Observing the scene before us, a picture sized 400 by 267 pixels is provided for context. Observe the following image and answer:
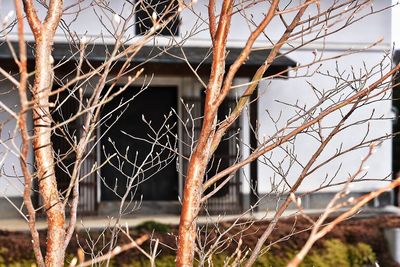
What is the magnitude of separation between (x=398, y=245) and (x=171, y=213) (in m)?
4.64

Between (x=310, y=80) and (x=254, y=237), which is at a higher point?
(x=310, y=80)

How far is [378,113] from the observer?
15461 mm

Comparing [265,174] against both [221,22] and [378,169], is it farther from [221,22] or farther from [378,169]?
[221,22]

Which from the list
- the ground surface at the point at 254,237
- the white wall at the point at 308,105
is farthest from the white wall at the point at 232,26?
the ground surface at the point at 254,237

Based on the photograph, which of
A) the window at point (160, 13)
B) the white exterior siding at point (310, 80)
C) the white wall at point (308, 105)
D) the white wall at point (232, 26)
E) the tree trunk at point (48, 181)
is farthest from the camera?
the white wall at point (308, 105)

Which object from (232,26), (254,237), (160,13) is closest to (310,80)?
(232,26)

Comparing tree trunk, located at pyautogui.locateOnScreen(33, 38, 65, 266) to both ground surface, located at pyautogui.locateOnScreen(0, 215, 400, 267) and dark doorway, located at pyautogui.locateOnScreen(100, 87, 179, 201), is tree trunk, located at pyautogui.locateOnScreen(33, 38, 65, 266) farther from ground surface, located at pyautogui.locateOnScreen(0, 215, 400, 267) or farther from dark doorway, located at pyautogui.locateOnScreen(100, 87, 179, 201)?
dark doorway, located at pyautogui.locateOnScreen(100, 87, 179, 201)

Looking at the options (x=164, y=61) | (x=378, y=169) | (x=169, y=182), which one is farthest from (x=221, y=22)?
(x=378, y=169)

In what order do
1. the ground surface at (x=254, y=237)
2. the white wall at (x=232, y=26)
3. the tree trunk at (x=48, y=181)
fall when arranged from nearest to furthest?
the tree trunk at (x=48, y=181)
the ground surface at (x=254, y=237)
the white wall at (x=232, y=26)

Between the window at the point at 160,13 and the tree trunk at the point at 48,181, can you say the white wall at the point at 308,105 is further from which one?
the tree trunk at the point at 48,181

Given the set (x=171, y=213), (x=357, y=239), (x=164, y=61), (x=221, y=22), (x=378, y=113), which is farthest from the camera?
(x=378, y=113)

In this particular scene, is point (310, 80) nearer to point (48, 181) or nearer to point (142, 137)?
point (142, 137)

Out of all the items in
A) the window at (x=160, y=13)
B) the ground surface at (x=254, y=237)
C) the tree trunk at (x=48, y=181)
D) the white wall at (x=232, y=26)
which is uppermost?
the white wall at (x=232, y=26)

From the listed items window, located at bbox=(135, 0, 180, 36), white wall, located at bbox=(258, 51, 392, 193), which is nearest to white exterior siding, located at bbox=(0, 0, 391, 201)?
white wall, located at bbox=(258, 51, 392, 193)
